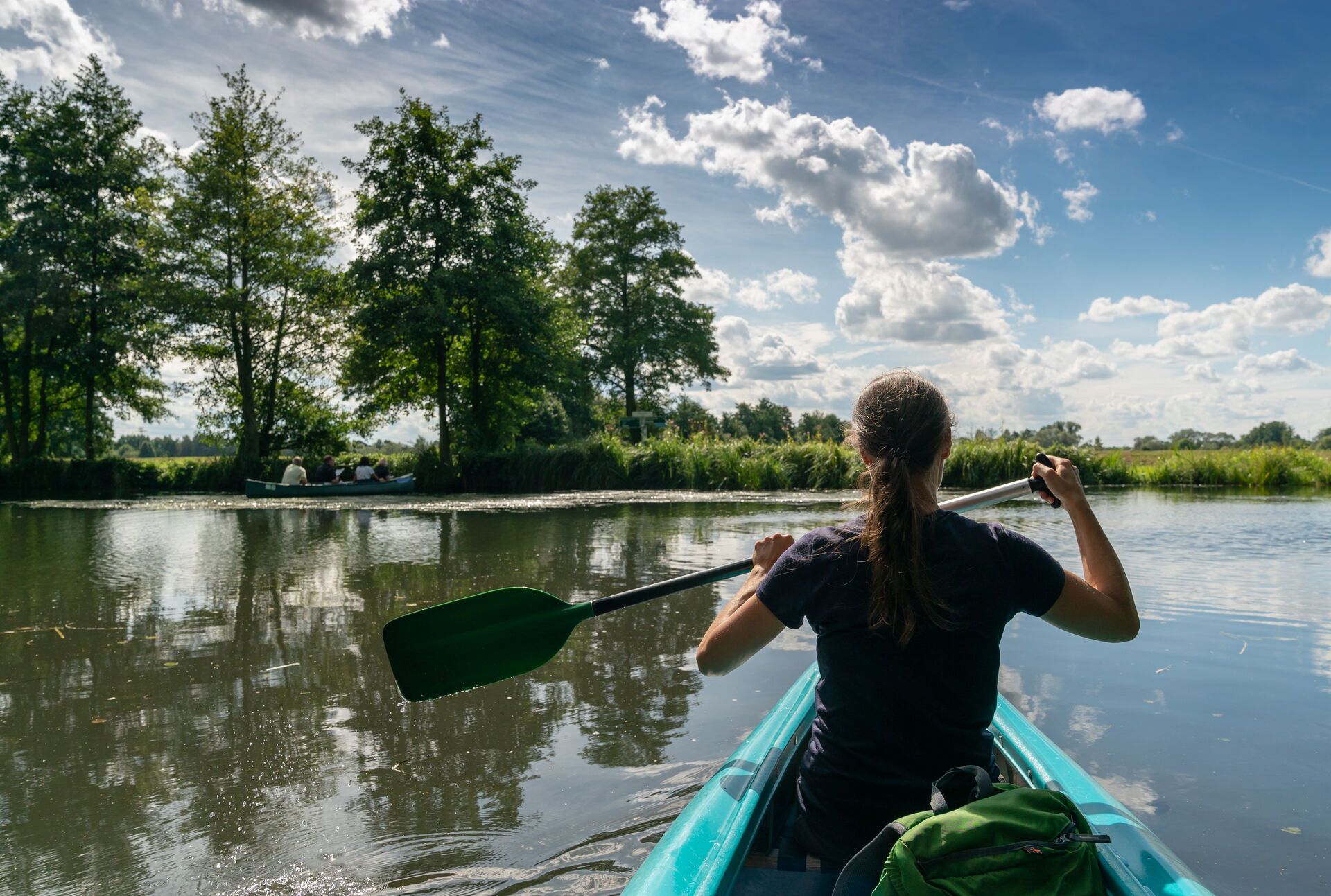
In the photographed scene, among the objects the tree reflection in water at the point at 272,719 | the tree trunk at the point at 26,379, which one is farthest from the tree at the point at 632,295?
the tree reflection in water at the point at 272,719

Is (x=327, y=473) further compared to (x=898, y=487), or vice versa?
(x=327, y=473)

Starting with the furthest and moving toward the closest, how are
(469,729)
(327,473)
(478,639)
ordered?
(327,473) < (469,729) < (478,639)

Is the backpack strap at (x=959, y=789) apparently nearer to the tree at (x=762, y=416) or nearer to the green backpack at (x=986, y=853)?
the green backpack at (x=986, y=853)

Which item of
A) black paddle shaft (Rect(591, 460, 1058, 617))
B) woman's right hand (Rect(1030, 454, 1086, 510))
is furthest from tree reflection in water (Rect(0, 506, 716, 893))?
woman's right hand (Rect(1030, 454, 1086, 510))

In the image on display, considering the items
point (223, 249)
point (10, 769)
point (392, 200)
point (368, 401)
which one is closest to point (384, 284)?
point (392, 200)

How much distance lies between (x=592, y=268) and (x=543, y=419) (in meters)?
9.76

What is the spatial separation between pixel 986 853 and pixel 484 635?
228 cm

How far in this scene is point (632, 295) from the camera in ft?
116

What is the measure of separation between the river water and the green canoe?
38.7 ft

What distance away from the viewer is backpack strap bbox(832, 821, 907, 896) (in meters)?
1.40

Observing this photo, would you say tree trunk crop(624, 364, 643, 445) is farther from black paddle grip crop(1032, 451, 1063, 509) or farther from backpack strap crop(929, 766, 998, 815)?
backpack strap crop(929, 766, 998, 815)

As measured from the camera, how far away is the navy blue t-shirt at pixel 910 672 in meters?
1.61

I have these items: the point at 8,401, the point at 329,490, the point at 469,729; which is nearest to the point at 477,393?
the point at 329,490

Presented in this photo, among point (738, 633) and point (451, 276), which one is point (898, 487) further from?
point (451, 276)
